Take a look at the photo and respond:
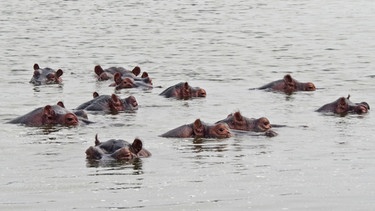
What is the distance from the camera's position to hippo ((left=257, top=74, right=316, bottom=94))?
64.1 ft

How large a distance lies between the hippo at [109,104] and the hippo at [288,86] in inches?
139

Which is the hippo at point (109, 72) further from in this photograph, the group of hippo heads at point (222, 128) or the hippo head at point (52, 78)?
the group of hippo heads at point (222, 128)

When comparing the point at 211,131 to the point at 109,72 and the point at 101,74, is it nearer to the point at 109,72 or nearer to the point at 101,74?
the point at 101,74

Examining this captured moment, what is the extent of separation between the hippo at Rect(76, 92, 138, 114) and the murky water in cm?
29

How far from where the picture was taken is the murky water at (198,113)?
33.4 ft

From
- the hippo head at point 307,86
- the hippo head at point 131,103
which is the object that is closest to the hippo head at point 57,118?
the hippo head at point 131,103

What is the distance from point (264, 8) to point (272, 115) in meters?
28.4

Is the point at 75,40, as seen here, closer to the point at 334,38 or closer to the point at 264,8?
the point at 334,38

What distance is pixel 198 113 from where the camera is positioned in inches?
659

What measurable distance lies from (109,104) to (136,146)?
4.81m

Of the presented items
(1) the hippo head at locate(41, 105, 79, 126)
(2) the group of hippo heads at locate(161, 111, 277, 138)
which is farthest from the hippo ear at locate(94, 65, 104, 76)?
(2) the group of hippo heads at locate(161, 111, 277, 138)

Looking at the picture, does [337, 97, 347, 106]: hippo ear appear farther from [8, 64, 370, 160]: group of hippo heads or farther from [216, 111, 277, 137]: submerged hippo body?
[216, 111, 277, 137]: submerged hippo body

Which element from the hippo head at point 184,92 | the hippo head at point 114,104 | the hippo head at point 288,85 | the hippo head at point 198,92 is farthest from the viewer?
the hippo head at point 288,85

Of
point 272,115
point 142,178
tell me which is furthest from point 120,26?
point 142,178
